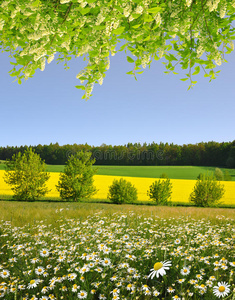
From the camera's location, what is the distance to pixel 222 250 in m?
4.00

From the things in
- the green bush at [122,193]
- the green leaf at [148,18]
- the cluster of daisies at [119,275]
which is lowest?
the green bush at [122,193]

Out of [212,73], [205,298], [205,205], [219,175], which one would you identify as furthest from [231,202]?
[205,298]

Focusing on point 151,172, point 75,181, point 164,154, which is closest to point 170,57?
point 75,181

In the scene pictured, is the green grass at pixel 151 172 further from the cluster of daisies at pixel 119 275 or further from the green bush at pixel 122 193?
the cluster of daisies at pixel 119 275

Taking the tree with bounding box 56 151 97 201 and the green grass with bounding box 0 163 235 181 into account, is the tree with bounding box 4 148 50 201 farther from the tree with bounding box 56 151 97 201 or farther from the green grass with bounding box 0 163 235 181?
the green grass with bounding box 0 163 235 181

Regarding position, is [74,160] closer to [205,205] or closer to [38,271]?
[205,205]

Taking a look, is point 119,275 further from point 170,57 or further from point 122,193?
point 122,193

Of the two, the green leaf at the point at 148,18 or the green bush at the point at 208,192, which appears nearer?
the green leaf at the point at 148,18

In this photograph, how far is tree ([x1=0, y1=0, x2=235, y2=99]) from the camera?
3.87 metres

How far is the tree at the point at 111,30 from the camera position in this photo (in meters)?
3.87

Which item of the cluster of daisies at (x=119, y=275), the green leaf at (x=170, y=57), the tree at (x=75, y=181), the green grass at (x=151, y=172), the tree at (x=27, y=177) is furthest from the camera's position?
the green grass at (x=151, y=172)

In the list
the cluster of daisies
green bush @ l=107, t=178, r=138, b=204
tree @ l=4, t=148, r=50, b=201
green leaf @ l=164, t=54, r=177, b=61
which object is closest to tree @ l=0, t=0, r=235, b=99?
green leaf @ l=164, t=54, r=177, b=61

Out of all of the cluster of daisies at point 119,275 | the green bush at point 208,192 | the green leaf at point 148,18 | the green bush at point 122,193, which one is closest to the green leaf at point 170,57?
the green leaf at point 148,18

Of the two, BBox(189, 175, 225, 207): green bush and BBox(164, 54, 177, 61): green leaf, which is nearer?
BBox(164, 54, 177, 61): green leaf
